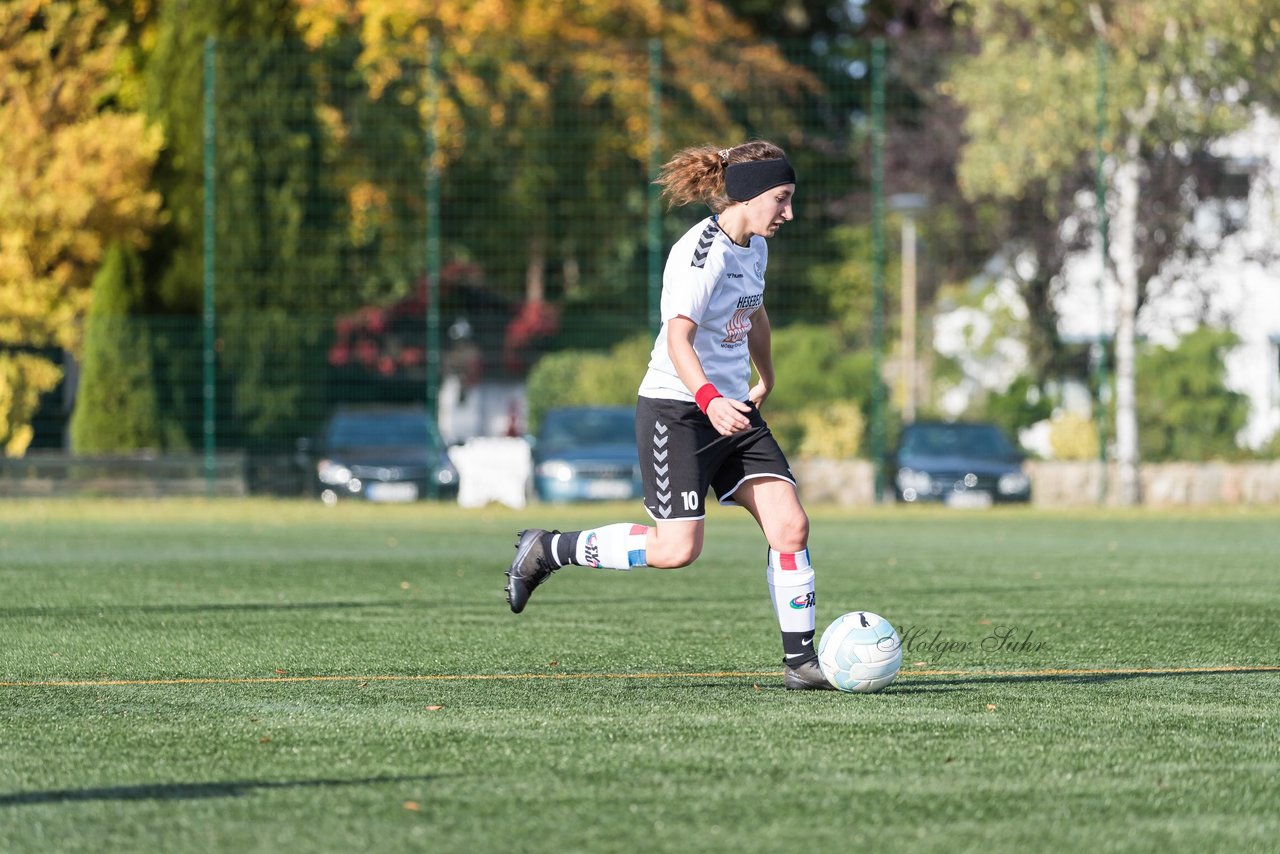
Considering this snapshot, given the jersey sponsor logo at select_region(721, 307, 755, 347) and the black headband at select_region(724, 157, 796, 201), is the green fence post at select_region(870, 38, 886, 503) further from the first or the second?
the black headband at select_region(724, 157, 796, 201)

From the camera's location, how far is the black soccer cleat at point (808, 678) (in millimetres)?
7785

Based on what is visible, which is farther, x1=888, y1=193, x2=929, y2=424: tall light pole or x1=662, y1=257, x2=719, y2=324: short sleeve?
x1=888, y1=193, x2=929, y2=424: tall light pole

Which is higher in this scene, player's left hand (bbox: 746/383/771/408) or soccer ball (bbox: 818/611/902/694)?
player's left hand (bbox: 746/383/771/408)

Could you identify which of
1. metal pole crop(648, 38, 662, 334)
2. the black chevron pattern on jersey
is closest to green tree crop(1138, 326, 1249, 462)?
metal pole crop(648, 38, 662, 334)

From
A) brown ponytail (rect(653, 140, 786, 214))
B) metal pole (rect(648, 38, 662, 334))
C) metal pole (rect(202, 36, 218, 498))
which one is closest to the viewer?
brown ponytail (rect(653, 140, 786, 214))

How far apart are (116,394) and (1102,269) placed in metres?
12.9

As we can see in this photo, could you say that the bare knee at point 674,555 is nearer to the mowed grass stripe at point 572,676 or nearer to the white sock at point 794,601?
the white sock at point 794,601

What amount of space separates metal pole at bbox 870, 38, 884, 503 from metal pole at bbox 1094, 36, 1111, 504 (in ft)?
9.02

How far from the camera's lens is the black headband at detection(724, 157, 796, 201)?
795cm

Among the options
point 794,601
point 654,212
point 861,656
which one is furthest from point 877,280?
point 861,656

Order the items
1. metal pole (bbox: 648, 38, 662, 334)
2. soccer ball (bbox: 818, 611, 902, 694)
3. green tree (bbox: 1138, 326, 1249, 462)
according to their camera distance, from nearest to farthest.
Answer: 1. soccer ball (bbox: 818, 611, 902, 694)
2. metal pole (bbox: 648, 38, 662, 334)
3. green tree (bbox: 1138, 326, 1249, 462)

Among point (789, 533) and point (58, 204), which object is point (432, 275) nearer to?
point (58, 204)

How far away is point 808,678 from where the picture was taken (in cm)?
780

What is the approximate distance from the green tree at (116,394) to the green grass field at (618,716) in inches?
567
